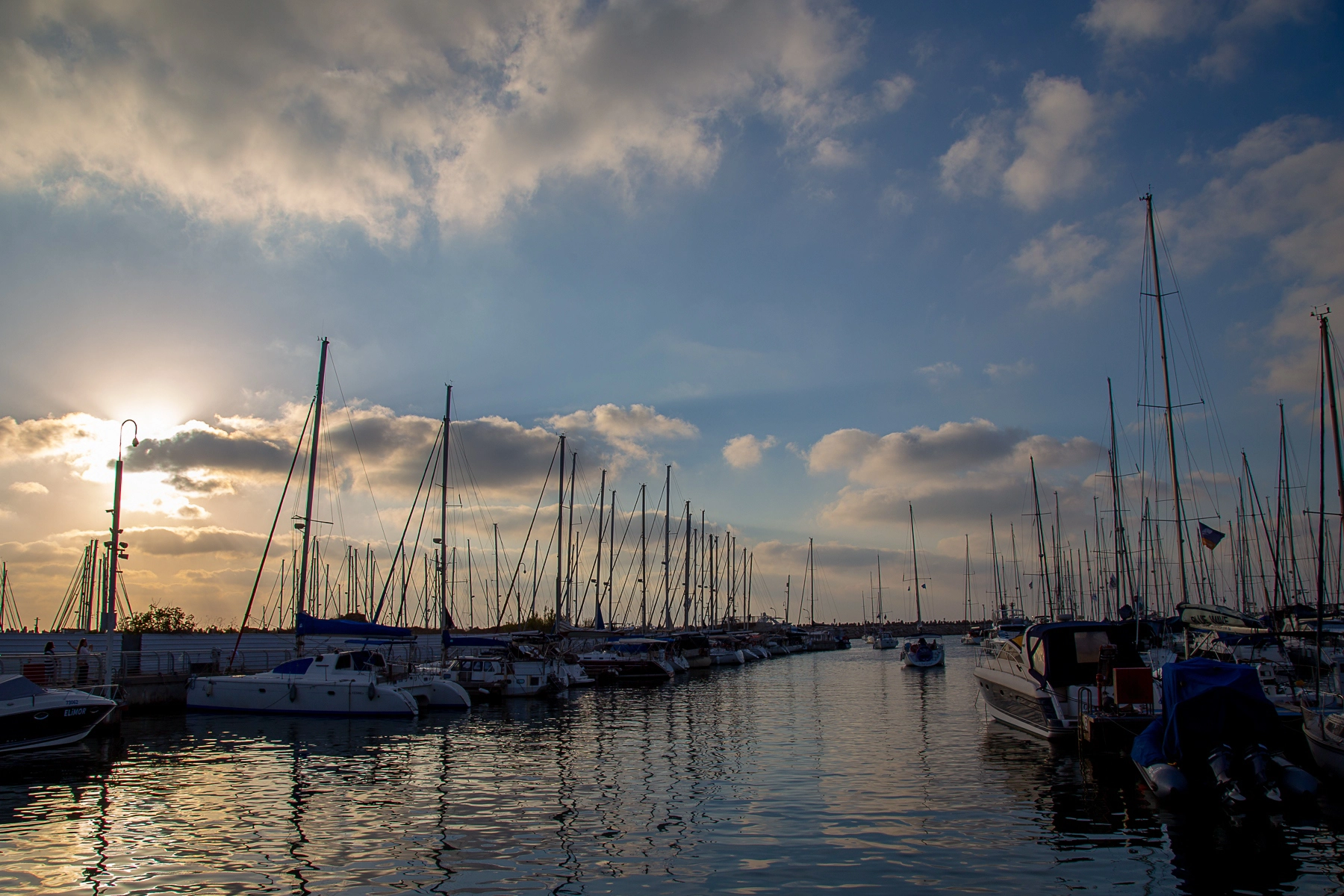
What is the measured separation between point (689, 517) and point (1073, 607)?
43.1 meters

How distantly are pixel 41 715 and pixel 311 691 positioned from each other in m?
10.7

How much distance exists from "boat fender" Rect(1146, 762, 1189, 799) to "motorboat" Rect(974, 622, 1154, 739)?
553 cm

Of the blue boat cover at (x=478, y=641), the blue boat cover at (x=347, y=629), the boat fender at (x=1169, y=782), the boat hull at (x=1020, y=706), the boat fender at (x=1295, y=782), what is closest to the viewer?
the boat fender at (x=1295, y=782)

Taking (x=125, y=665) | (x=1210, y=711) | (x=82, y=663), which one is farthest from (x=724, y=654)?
(x=1210, y=711)

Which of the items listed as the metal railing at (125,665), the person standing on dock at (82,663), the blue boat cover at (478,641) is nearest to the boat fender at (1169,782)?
the metal railing at (125,665)

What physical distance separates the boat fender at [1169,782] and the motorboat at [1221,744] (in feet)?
0.05

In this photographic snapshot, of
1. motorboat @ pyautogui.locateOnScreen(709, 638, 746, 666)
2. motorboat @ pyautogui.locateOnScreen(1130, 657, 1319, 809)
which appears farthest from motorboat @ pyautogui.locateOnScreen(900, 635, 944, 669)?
motorboat @ pyautogui.locateOnScreen(1130, 657, 1319, 809)

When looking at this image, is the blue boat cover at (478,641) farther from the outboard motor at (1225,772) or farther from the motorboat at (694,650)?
the outboard motor at (1225,772)

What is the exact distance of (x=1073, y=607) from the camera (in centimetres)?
9569

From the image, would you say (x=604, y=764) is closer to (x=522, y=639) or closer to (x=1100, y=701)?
(x=1100, y=701)

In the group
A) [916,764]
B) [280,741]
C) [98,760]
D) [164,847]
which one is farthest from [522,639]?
[164,847]

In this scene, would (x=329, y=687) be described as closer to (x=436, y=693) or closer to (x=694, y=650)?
(x=436, y=693)

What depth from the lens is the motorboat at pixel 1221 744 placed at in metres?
16.2

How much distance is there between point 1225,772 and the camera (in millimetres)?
16375
